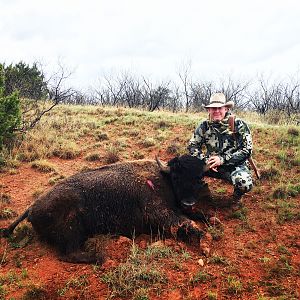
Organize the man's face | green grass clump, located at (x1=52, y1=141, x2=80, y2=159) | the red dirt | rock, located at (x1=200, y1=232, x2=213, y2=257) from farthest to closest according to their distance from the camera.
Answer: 1. green grass clump, located at (x1=52, y1=141, x2=80, y2=159)
2. the man's face
3. rock, located at (x1=200, y1=232, x2=213, y2=257)
4. the red dirt

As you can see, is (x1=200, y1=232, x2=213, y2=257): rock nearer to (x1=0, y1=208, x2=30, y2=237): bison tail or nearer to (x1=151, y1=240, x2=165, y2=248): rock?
(x1=151, y1=240, x2=165, y2=248): rock

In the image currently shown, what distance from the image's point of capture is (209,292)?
3682mm

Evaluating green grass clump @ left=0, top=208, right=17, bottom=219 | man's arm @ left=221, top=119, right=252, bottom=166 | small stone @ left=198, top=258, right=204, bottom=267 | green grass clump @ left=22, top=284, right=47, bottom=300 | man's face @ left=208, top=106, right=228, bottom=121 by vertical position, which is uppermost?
man's face @ left=208, top=106, right=228, bottom=121

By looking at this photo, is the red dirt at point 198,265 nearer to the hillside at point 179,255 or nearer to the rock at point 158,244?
the hillside at point 179,255

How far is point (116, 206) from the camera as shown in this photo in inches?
206

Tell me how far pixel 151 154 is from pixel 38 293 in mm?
5374

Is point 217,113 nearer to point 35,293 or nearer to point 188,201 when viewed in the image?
point 188,201

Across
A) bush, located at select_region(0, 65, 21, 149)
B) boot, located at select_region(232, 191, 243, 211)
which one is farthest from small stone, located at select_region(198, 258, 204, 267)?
bush, located at select_region(0, 65, 21, 149)

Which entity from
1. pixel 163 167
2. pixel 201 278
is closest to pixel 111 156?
pixel 163 167

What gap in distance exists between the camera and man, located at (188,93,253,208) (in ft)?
18.7

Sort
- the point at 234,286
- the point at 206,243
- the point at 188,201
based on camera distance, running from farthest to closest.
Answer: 1. the point at 188,201
2. the point at 206,243
3. the point at 234,286

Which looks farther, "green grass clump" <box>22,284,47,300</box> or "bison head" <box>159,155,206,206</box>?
"bison head" <box>159,155,206,206</box>

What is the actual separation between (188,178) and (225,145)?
49.0 inches

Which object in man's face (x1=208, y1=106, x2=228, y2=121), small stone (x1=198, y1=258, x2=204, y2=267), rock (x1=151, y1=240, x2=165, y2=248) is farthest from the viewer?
man's face (x1=208, y1=106, x2=228, y2=121)
